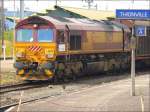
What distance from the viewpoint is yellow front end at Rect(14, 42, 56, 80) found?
25.1 meters

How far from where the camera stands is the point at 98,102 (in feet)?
55.7

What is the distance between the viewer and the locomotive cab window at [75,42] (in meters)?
26.6

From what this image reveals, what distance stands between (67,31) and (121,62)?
7.49 metres

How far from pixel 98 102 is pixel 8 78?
12285mm

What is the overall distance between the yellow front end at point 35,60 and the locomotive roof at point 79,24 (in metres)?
1.11

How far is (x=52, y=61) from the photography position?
25.0 m

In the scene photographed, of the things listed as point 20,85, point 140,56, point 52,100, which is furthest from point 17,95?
point 140,56

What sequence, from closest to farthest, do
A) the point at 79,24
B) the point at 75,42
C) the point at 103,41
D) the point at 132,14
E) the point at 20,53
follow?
the point at 132,14, the point at 20,53, the point at 75,42, the point at 79,24, the point at 103,41

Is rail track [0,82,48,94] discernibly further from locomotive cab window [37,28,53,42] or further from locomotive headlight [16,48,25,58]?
locomotive cab window [37,28,53,42]

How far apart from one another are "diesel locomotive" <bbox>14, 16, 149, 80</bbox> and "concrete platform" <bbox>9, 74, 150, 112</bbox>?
190 inches

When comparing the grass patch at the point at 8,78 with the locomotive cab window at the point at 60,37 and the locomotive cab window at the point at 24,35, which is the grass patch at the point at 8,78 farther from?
the locomotive cab window at the point at 60,37

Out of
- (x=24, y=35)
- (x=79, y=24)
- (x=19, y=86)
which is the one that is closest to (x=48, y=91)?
(x=19, y=86)

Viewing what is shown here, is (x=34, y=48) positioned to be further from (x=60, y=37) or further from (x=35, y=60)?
(x=60, y=37)

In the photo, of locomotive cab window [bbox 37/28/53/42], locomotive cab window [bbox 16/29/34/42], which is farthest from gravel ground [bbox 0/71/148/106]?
locomotive cab window [bbox 16/29/34/42]
